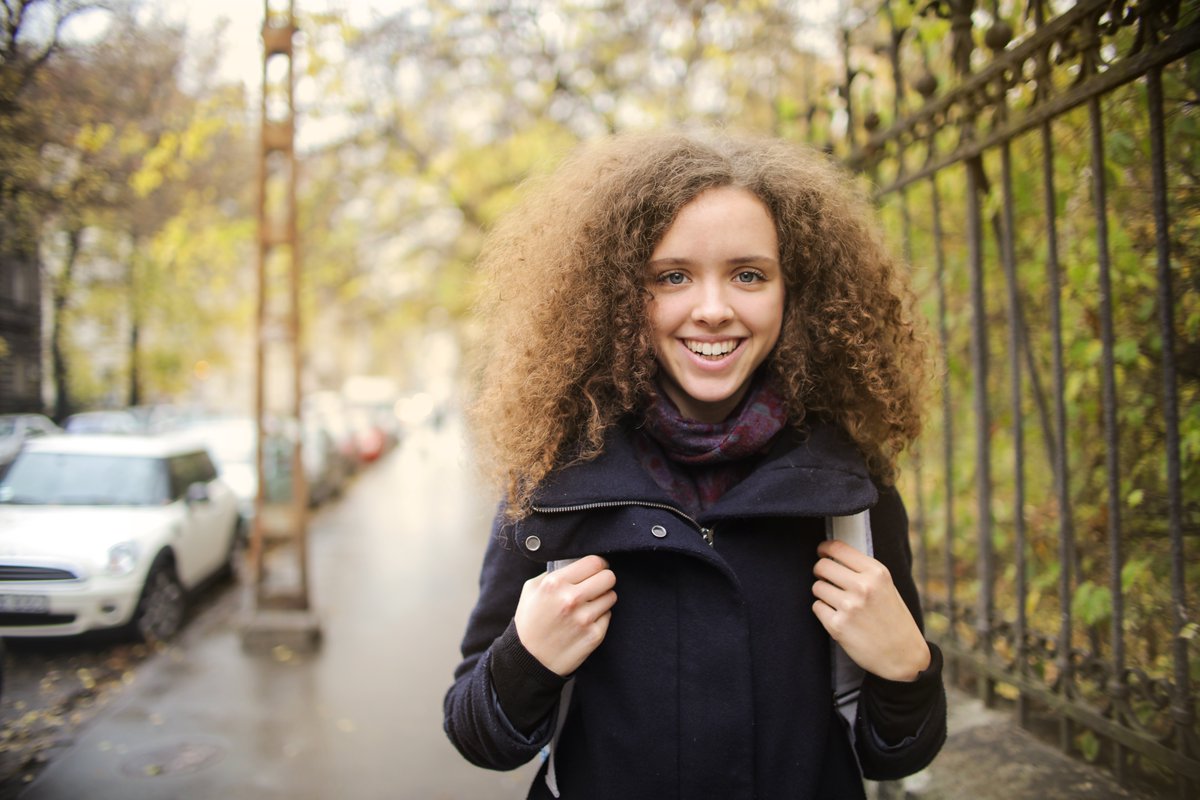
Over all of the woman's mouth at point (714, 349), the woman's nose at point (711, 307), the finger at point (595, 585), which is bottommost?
the finger at point (595, 585)

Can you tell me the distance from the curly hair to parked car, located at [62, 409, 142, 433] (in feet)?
9.32

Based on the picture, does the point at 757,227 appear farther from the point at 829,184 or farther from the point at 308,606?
the point at 308,606

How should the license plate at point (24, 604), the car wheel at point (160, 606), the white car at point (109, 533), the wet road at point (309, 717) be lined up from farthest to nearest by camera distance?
the car wheel at point (160, 606) → the wet road at point (309, 717) → the white car at point (109, 533) → the license plate at point (24, 604)

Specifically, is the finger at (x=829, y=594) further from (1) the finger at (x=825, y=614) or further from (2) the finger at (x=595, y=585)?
(2) the finger at (x=595, y=585)

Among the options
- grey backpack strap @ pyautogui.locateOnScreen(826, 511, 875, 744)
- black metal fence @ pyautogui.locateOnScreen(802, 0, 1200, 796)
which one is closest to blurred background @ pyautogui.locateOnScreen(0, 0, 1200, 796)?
black metal fence @ pyautogui.locateOnScreen(802, 0, 1200, 796)

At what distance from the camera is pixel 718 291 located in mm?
1437

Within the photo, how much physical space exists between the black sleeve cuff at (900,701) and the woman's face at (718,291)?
2.09 feet

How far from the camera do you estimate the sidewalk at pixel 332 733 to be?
7.75 feet

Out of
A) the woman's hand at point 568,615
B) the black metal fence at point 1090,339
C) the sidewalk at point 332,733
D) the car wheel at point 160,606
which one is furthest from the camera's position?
the car wheel at point 160,606

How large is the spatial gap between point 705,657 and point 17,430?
2949 mm

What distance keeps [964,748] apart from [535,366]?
1.98 metres

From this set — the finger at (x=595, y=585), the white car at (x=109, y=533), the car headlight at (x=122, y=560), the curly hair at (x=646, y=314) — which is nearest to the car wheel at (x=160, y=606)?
the white car at (x=109, y=533)

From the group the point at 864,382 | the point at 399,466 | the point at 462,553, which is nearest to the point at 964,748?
the point at 864,382

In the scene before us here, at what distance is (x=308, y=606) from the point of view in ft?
20.1
